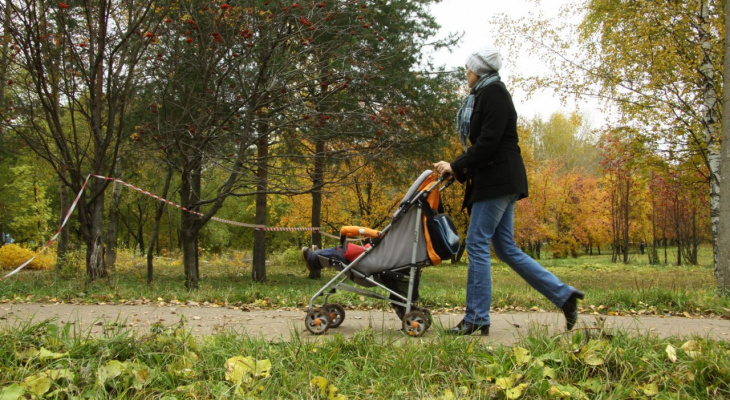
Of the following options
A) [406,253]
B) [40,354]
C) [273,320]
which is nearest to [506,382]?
[406,253]

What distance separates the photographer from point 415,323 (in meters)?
3.76

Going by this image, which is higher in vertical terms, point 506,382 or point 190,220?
point 190,220

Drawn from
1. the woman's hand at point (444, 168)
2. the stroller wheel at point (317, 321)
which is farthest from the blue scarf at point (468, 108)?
the stroller wheel at point (317, 321)

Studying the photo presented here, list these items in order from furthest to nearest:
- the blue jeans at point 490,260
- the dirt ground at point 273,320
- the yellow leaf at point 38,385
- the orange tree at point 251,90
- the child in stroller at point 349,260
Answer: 1. the orange tree at point 251,90
2. the child in stroller at point 349,260
3. the dirt ground at point 273,320
4. the blue jeans at point 490,260
5. the yellow leaf at point 38,385

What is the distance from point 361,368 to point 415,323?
3.15 ft

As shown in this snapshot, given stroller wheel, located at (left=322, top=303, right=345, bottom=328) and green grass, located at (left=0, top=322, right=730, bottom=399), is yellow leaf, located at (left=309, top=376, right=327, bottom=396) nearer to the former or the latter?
green grass, located at (left=0, top=322, right=730, bottom=399)

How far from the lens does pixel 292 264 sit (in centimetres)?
2494

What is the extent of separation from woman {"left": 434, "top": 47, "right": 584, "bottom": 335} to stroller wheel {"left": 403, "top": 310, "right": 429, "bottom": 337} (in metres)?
0.23

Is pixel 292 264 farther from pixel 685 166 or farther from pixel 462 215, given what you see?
pixel 685 166

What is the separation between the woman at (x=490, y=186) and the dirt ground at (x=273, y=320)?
0.26 m

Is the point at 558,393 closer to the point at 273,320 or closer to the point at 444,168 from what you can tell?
the point at 444,168

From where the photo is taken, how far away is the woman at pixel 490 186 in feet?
12.3

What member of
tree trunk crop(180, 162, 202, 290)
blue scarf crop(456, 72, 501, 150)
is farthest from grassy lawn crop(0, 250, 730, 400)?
tree trunk crop(180, 162, 202, 290)

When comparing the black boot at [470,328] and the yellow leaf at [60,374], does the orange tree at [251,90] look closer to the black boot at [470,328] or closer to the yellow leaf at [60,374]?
the black boot at [470,328]
